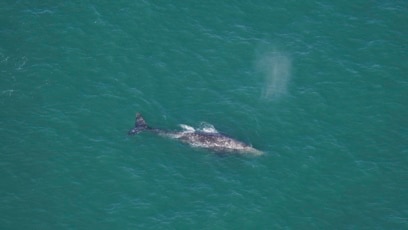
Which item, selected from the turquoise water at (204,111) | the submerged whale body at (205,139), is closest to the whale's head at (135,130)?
the submerged whale body at (205,139)

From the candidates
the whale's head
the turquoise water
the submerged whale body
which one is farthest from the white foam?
the whale's head

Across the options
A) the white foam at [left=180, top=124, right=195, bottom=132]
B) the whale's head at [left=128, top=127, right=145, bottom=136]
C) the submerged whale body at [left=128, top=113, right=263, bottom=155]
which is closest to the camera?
the submerged whale body at [left=128, top=113, right=263, bottom=155]

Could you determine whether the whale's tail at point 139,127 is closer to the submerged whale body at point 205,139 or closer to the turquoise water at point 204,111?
the submerged whale body at point 205,139

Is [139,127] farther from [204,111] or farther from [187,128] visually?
[204,111]

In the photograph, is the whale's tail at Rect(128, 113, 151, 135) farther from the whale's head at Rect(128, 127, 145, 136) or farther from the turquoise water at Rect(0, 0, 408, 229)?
the turquoise water at Rect(0, 0, 408, 229)

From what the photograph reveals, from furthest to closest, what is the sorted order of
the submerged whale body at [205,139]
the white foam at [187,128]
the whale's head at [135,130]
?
the white foam at [187,128], the whale's head at [135,130], the submerged whale body at [205,139]

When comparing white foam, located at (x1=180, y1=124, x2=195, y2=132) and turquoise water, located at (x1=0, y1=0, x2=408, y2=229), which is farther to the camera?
white foam, located at (x1=180, y1=124, x2=195, y2=132)
